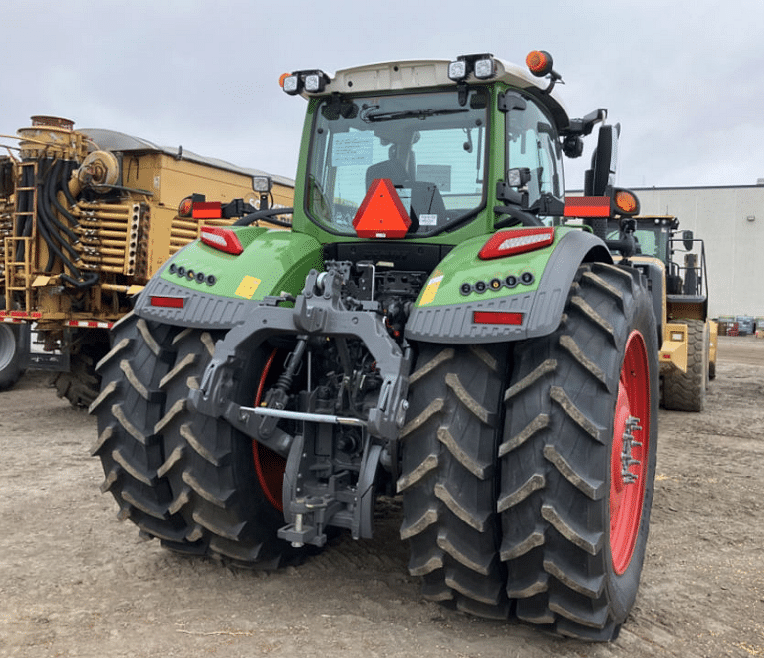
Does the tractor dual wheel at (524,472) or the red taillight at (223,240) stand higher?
the red taillight at (223,240)

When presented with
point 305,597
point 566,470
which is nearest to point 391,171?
point 566,470

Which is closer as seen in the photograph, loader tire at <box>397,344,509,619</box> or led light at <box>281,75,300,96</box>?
loader tire at <box>397,344,509,619</box>

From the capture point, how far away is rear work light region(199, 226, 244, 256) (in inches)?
144

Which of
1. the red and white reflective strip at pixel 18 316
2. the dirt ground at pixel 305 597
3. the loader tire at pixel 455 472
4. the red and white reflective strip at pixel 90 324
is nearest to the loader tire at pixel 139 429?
the dirt ground at pixel 305 597

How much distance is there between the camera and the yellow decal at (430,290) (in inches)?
119

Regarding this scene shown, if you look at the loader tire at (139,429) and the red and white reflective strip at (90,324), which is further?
the red and white reflective strip at (90,324)

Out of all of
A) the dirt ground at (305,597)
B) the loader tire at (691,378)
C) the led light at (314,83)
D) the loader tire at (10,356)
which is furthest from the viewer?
the loader tire at (10,356)

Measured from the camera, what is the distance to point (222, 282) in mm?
3436

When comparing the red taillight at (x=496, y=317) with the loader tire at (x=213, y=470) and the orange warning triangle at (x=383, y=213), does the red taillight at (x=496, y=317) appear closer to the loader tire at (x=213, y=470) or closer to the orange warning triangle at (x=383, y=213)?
A: the orange warning triangle at (x=383, y=213)

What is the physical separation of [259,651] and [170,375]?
1204 mm

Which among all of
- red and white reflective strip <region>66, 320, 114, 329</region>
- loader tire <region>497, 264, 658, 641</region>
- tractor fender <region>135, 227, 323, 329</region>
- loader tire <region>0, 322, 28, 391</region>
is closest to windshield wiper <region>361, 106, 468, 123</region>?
tractor fender <region>135, 227, 323, 329</region>

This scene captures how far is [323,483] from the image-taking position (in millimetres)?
3340

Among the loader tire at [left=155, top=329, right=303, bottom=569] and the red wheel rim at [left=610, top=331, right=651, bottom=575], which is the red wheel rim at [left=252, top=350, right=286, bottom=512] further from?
the red wheel rim at [left=610, top=331, right=651, bottom=575]

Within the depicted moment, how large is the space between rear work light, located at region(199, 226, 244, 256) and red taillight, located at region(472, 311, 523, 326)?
1.33 m
